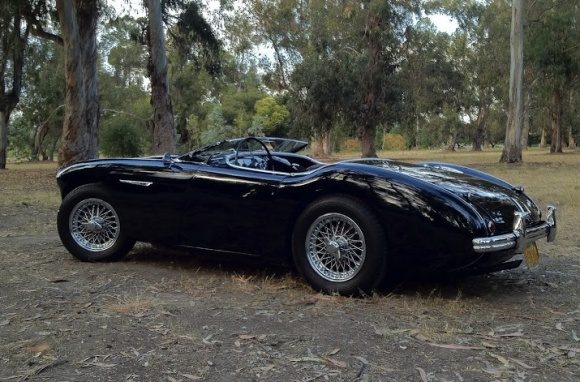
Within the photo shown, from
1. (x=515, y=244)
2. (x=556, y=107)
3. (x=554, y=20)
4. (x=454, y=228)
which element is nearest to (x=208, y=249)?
(x=454, y=228)

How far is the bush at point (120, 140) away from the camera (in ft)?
121

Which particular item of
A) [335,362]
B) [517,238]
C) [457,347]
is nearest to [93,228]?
[335,362]

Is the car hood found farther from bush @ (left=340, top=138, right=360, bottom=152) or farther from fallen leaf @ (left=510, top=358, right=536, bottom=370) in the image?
bush @ (left=340, top=138, right=360, bottom=152)

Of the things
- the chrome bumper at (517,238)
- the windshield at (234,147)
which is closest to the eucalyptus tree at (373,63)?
the windshield at (234,147)

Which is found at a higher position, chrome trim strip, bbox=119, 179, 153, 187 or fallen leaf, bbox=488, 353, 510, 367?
chrome trim strip, bbox=119, 179, 153, 187

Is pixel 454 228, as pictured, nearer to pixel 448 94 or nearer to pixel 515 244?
pixel 515 244

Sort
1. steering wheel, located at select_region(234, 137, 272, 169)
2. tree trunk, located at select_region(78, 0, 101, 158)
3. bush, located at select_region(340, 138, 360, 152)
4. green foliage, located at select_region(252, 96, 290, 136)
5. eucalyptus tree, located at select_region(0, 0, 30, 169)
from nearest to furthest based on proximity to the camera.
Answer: steering wheel, located at select_region(234, 137, 272, 169)
tree trunk, located at select_region(78, 0, 101, 158)
eucalyptus tree, located at select_region(0, 0, 30, 169)
green foliage, located at select_region(252, 96, 290, 136)
bush, located at select_region(340, 138, 360, 152)

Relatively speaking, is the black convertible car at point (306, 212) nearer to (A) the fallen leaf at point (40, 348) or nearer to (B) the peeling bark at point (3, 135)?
(A) the fallen leaf at point (40, 348)

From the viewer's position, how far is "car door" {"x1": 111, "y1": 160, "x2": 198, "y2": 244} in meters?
5.25

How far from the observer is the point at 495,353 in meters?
3.44

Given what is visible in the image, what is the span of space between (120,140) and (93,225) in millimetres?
32516

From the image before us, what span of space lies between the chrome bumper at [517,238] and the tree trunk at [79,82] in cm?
1392

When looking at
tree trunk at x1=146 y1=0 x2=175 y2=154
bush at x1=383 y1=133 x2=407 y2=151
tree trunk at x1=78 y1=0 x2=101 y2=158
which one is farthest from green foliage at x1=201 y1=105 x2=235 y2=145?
tree trunk at x1=78 y1=0 x2=101 y2=158

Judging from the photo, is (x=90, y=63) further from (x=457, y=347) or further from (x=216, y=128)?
(x=216, y=128)
